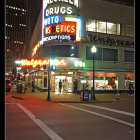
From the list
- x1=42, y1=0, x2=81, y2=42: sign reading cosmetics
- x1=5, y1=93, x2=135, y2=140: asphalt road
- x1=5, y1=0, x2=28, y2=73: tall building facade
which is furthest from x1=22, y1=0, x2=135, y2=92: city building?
x1=5, y1=0, x2=28, y2=73: tall building facade

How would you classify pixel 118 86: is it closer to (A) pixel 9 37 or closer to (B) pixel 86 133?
(B) pixel 86 133

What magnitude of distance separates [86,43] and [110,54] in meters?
4.69

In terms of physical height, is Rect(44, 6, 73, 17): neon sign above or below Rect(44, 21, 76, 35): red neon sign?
above

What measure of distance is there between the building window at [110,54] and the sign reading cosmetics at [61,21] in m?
5.58

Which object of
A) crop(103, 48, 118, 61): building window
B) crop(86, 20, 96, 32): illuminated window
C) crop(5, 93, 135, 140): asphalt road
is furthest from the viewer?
crop(103, 48, 118, 61): building window

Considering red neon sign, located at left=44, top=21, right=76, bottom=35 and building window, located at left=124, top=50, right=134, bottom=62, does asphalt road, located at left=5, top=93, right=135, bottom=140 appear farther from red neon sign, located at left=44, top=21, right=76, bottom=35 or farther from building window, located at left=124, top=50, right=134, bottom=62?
building window, located at left=124, top=50, right=134, bottom=62

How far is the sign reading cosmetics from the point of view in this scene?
2706cm

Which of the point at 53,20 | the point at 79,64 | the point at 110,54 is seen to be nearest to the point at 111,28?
the point at 110,54

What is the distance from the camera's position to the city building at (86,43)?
1087 inches

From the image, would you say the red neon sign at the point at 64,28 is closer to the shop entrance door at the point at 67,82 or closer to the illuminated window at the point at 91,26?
the illuminated window at the point at 91,26

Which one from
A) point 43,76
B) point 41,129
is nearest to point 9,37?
point 43,76

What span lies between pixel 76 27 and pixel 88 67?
226 inches
